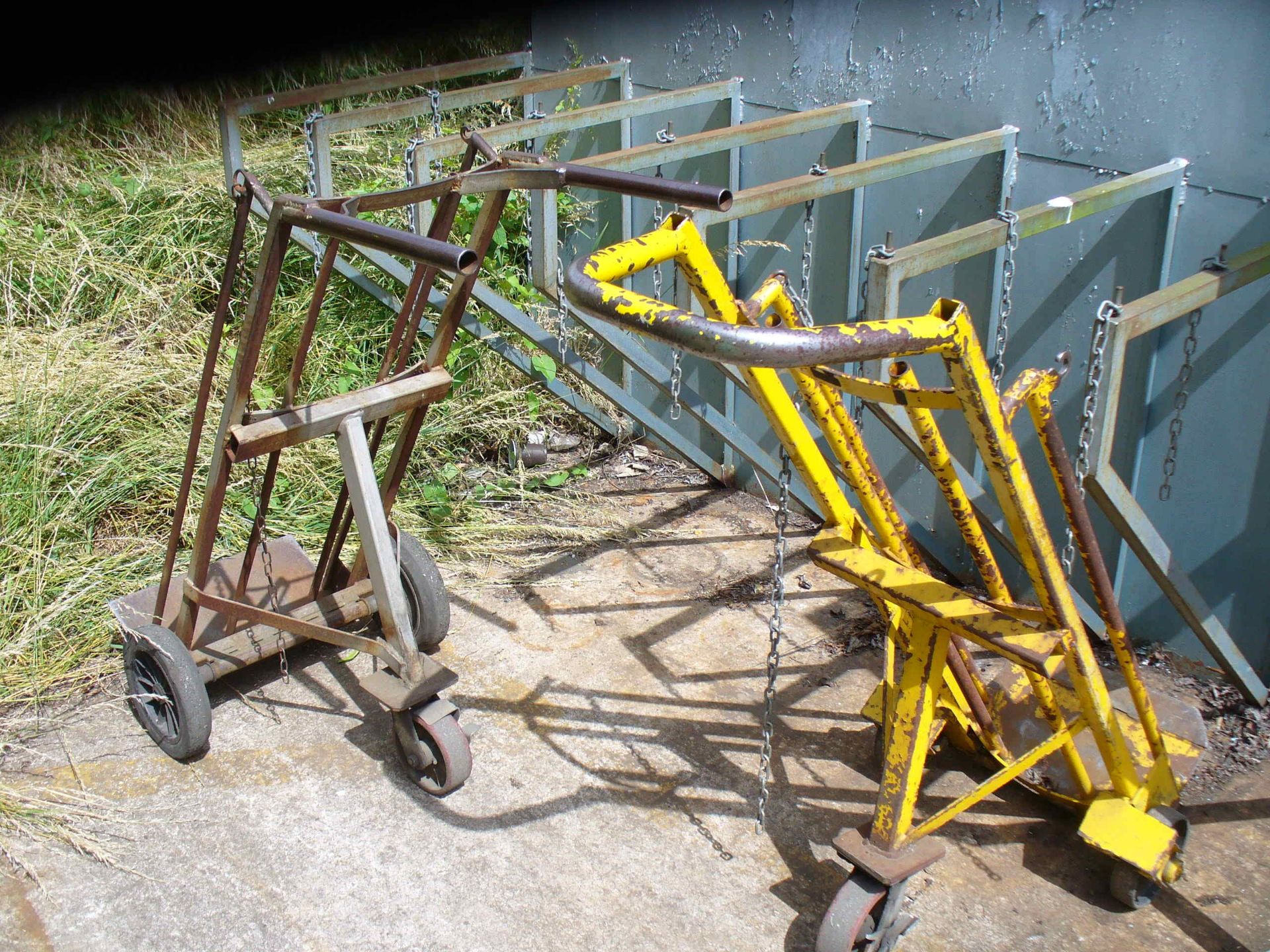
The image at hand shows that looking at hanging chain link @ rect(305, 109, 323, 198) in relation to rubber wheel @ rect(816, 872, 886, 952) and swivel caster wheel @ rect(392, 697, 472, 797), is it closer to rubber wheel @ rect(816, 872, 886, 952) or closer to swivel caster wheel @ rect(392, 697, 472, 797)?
swivel caster wheel @ rect(392, 697, 472, 797)

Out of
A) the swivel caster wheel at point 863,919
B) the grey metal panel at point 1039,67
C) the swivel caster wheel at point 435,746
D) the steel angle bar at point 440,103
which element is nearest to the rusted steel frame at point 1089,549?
the swivel caster wheel at point 863,919

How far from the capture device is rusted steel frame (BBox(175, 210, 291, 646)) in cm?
293

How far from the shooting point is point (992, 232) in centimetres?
317

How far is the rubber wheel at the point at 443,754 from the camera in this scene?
335cm

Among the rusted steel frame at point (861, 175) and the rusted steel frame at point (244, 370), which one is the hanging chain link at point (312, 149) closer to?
the rusted steel frame at point (244, 370)

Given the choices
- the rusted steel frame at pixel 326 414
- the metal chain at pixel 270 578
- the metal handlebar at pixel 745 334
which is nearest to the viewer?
the metal handlebar at pixel 745 334

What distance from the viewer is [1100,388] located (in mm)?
2789

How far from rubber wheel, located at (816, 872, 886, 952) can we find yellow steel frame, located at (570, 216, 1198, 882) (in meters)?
0.09

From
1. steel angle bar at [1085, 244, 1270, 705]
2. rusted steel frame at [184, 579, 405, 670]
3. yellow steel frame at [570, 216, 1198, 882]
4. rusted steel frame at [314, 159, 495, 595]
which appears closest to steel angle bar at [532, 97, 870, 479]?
rusted steel frame at [314, 159, 495, 595]

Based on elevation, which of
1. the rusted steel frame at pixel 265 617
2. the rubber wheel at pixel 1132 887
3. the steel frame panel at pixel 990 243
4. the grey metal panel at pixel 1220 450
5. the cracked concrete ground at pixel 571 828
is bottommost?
the cracked concrete ground at pixel 571 828

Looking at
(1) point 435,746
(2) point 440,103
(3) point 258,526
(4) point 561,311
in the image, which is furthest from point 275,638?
(2) point 440,103

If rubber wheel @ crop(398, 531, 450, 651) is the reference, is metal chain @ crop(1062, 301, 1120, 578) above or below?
above

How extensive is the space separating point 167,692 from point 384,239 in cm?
179

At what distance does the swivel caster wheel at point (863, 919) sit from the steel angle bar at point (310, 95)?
10.1 feet
